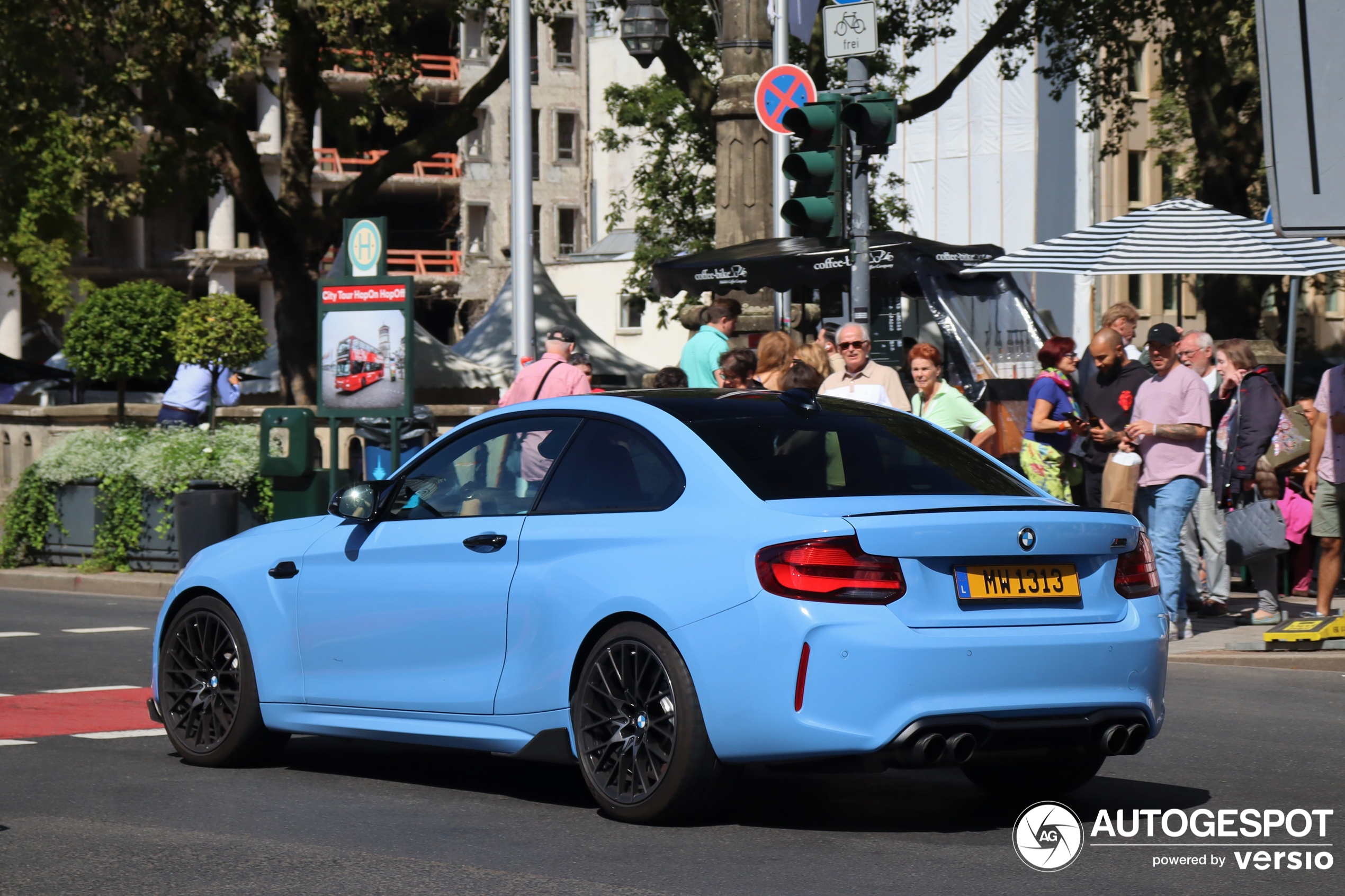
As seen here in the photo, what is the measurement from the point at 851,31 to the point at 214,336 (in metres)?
10.1

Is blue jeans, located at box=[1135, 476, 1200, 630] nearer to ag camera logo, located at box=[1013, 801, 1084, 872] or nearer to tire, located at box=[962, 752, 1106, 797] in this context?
tire, located at box=[962, 752, 1106, 797]

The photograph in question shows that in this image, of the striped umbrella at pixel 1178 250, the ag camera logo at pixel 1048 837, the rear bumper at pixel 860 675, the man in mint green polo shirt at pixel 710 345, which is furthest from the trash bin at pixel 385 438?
the rear bumper at pixel 860 675

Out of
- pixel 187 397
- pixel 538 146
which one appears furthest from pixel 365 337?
pixel 538 146

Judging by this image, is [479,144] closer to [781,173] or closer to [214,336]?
[781,173]

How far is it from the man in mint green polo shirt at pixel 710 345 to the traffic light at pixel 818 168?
220cm

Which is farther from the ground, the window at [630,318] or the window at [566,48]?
the window at [566,48]

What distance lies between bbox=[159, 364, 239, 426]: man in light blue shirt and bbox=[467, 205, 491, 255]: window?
54.2 meters

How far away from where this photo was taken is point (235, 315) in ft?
69.2

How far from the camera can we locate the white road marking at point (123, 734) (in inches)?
349

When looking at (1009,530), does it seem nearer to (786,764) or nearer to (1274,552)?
(786,764)

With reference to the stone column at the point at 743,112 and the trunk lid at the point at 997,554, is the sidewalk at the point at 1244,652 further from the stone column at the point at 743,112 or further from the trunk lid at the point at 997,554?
the stone column at the point at 743,112

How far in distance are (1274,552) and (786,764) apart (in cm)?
770

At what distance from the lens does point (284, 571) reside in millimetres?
7863

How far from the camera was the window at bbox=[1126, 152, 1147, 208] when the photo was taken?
59.1m
